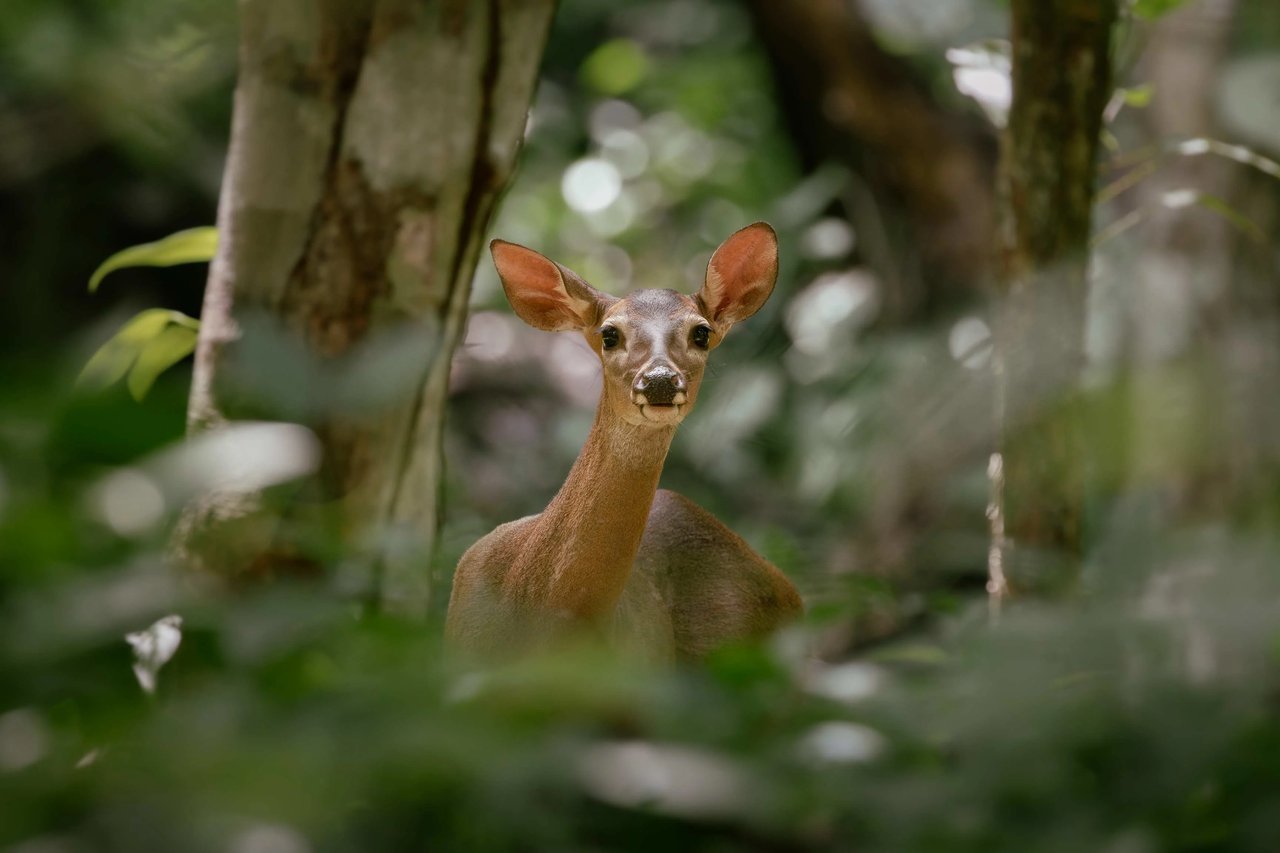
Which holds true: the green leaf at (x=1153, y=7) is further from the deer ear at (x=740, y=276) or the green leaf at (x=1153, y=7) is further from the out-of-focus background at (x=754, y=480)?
the deer ear at (x=740, y=276)

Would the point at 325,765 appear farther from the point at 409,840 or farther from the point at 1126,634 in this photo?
the point at 1126,634

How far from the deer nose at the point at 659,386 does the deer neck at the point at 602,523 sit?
0.42ft

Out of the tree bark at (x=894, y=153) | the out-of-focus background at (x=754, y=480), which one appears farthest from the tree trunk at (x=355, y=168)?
the tree bark at (x=894, y=153)

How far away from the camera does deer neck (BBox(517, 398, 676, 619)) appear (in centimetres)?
322

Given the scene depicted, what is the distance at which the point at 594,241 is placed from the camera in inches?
352

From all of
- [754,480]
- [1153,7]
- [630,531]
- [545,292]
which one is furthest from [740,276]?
[754,480]

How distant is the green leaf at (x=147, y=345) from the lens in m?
3.17

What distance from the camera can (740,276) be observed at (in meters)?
3.73

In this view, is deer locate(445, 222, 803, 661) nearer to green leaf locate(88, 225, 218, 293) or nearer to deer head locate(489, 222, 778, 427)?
deer head locate(489, 222, 778, 427)

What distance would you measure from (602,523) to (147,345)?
108 cm

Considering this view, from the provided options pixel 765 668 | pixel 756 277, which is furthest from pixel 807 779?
pixel 756 277

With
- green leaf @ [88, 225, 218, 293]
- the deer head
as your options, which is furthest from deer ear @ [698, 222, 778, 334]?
green leaf @ [88, 225, 218, 293]

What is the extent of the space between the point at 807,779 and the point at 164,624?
63 centimetres

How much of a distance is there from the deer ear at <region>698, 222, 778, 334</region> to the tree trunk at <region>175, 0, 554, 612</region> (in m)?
0.63
